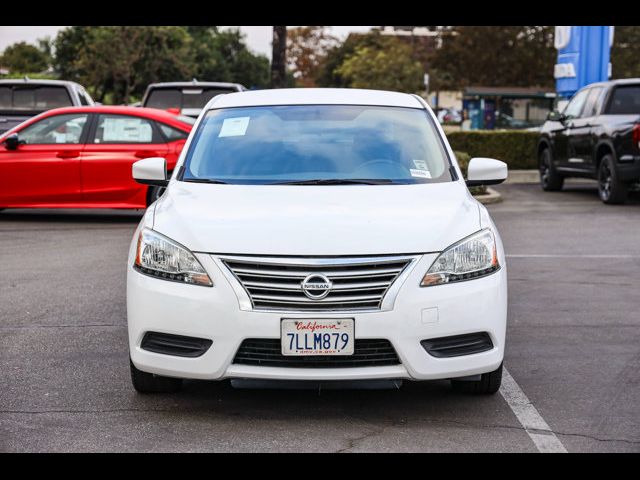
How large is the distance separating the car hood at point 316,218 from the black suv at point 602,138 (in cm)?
1026

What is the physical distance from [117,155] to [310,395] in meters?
8.45

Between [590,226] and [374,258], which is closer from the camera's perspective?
[374,258]

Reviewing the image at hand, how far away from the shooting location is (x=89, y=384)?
570 cm

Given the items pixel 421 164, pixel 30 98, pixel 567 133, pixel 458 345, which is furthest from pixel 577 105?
pixel 458 345

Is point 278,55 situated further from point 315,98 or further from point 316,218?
point 316,218

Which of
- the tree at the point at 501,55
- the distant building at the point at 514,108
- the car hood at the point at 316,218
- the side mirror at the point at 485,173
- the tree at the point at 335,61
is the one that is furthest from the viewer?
the tree at the point at 335,61

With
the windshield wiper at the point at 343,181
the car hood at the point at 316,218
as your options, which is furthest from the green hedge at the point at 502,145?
the car hood at the point at 316,218

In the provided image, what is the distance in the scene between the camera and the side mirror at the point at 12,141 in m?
13.6

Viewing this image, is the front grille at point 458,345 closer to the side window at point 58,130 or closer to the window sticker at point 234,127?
the window sticker at point 234,127

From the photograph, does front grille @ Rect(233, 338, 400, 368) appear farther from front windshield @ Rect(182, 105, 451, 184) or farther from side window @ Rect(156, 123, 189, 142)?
side window @ Rect(156, 123, 189, 142)

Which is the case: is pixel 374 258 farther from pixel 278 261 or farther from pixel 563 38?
pixel 563 38
